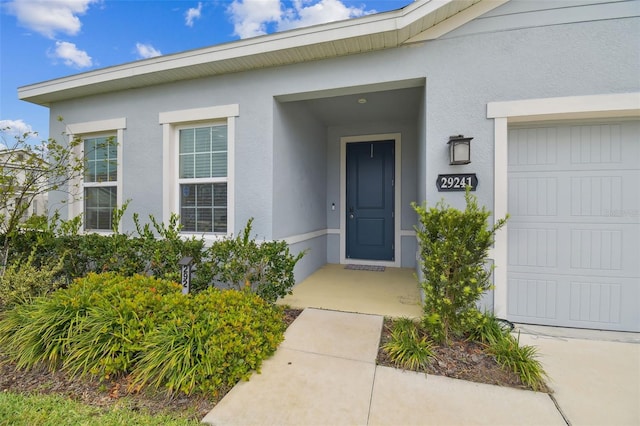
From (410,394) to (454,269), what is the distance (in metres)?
1.10

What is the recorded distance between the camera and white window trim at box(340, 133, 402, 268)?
5.22 meters

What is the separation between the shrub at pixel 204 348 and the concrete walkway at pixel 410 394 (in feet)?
0.50

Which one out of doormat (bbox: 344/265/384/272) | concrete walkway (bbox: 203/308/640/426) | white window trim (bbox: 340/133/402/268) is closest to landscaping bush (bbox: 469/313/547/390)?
concrete walkway (bbox: 203/308/640/426)

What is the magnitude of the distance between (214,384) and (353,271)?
11.0 feet

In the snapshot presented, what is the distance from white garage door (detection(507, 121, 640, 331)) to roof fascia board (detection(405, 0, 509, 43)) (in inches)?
53.6

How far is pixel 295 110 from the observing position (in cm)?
425

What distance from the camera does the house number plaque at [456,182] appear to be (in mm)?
2904

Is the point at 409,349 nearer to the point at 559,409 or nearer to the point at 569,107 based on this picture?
the point at 559,409

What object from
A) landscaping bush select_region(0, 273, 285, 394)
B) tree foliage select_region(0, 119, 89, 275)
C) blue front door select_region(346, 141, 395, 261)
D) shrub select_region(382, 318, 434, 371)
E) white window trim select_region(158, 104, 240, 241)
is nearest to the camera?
landscaping bush select_region(0, 273, 285, 394)

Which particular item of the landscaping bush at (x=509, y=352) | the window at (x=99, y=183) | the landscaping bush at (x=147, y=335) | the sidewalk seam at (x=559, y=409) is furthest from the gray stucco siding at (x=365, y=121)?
the sidewalk seam at (x=559, y=409)

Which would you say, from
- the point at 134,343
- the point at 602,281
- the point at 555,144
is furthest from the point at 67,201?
the point at 602,281

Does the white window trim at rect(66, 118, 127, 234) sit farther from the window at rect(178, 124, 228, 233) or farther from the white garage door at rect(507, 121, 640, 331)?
the white garage door at rect(507, 121, 640, 331)

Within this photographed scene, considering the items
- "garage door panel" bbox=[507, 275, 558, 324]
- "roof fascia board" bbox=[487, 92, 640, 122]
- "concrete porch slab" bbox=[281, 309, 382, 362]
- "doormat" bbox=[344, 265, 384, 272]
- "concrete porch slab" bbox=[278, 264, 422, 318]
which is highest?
"roof fascia board" bbox=[487, 92, 640, 122]

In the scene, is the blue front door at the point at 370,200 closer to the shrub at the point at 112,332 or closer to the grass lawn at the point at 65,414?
the shrub at the point at 112,332
